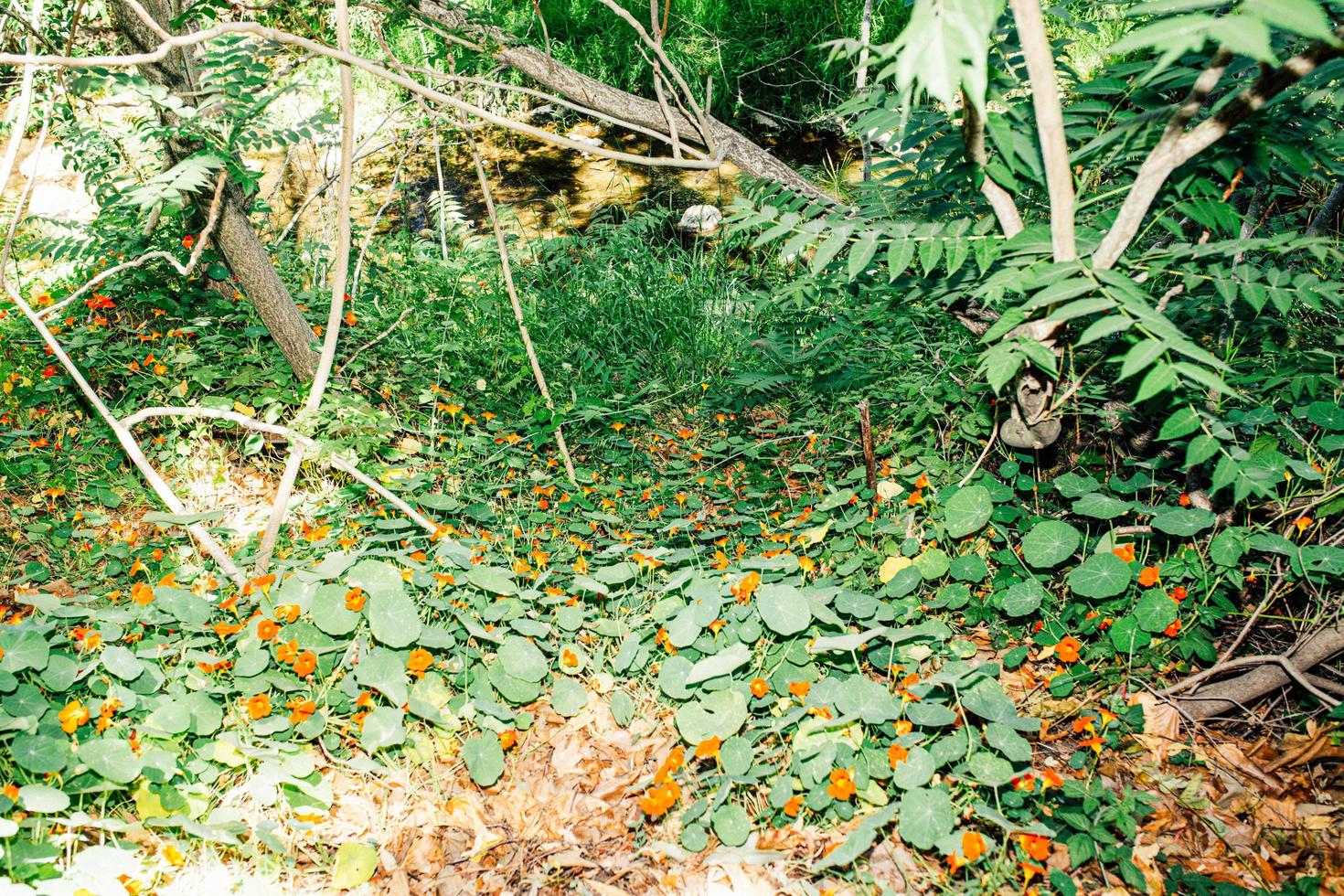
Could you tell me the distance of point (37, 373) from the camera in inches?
129

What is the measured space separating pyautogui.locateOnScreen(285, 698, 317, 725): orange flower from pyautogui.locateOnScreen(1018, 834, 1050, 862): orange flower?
5.25 ft

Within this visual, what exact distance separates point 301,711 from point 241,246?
6.91ft

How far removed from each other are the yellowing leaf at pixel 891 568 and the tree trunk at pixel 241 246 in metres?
2.55

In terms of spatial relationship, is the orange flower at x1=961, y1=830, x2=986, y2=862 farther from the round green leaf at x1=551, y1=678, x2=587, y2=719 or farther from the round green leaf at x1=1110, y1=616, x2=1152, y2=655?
the round green leaf at x1=551, y1=678, x2=587, y2=719

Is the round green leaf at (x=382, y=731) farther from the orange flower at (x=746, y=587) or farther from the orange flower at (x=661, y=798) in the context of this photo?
the orange flower at (x=746, y=587)

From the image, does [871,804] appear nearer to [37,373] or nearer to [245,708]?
[245,708]

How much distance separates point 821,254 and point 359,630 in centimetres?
152

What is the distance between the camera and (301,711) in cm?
180

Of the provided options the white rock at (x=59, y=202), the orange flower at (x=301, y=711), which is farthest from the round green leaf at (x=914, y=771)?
the white rock at (x=59, y=202)

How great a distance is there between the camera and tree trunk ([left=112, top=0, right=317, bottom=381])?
8.93 ft

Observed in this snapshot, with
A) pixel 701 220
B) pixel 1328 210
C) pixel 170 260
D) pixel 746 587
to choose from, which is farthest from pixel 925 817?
pixel 701 220

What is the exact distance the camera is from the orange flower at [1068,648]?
1.83m

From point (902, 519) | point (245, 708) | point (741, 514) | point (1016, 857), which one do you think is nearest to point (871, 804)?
point (1016, 857)

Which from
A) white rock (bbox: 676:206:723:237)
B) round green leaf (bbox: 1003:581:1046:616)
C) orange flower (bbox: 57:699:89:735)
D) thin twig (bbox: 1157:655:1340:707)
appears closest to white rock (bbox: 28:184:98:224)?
white rock (bbox: 676:206:723:237)
